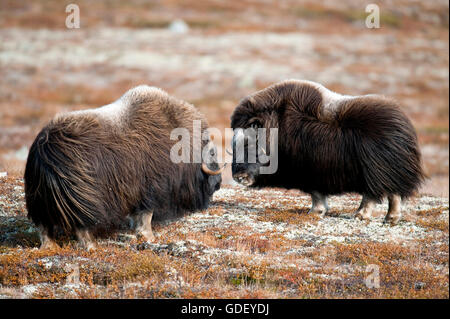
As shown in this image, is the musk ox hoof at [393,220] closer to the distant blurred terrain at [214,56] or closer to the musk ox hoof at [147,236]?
the musk ox hoof at [147,236]

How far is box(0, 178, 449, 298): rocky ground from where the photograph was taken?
3977mm

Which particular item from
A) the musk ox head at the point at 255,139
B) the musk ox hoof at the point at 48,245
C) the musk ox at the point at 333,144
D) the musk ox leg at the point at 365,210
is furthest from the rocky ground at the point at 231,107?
the musk ox head at the point at 255,139

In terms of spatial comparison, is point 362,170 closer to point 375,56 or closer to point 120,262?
point 120,262

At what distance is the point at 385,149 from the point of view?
19.0ft

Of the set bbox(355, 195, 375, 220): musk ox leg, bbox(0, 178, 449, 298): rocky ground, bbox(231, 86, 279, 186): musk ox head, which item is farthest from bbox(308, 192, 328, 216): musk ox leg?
bbox(231, 86, 279, 186): musk ox head

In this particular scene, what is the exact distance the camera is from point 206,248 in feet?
16.7

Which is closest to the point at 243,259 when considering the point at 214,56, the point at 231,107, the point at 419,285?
the point at 419,285

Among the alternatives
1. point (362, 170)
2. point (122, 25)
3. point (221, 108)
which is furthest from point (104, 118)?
point (122, 25)

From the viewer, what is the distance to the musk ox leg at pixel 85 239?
5039 mm

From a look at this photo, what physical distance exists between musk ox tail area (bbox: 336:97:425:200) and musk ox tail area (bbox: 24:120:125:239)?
9.91 feet

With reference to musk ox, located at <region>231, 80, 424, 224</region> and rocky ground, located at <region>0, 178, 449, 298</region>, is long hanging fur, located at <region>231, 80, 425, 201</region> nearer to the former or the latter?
musk ox, located at <region>231, 80, 424, 224</region>

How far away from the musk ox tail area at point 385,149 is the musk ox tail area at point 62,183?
302 centimetres

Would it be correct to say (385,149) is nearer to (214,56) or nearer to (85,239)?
(85,239)
